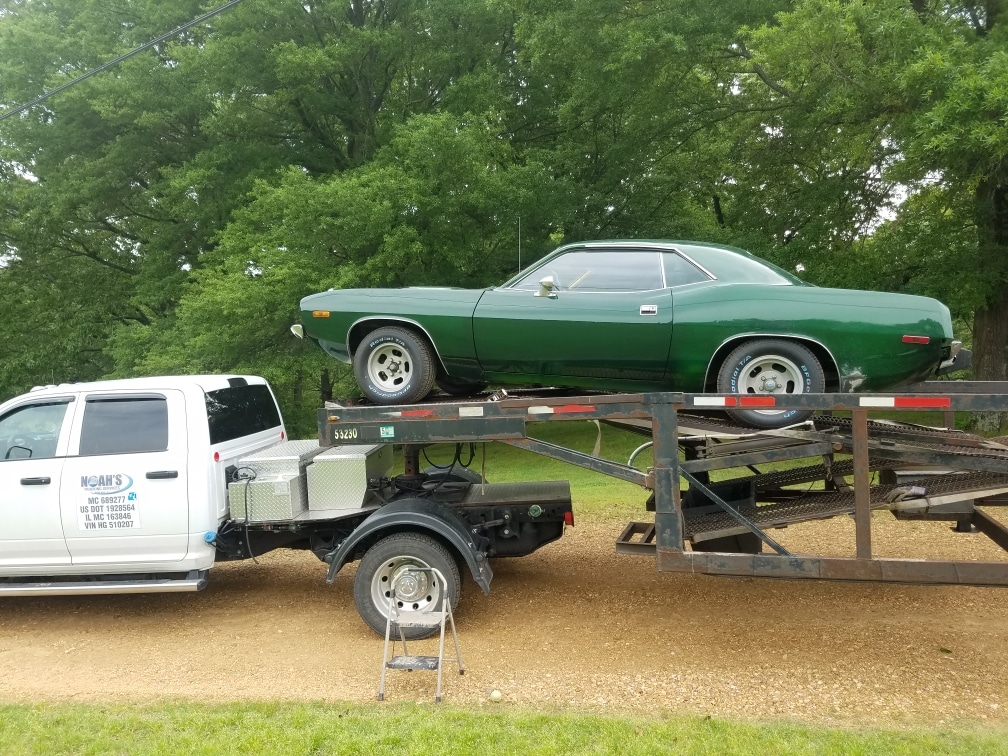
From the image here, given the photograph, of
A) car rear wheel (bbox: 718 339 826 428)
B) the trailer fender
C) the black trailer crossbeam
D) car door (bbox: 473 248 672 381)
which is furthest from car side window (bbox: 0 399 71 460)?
car rear wheel (bbox: 718 339 826 428)

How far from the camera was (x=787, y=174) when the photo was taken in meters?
14.5

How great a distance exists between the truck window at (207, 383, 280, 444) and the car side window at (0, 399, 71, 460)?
3.33 ft

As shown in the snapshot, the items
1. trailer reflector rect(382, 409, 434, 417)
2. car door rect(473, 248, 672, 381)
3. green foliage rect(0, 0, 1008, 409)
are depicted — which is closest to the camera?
trailer reflector rect(382, 409, 434, 417)

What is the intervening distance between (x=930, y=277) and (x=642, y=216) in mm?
5475

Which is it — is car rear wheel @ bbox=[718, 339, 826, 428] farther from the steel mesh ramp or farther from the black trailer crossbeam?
the black trailer crossbeam

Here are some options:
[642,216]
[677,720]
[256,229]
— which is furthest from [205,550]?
[642,216]

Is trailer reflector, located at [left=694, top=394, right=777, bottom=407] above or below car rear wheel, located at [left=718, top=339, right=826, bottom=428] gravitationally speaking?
below

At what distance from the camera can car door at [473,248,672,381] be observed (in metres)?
4.69

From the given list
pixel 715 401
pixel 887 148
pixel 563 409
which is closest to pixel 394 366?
pixel 563 409

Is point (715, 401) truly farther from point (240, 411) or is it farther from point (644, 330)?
point (240, 411)

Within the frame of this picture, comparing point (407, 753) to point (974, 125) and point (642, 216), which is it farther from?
point (642, 216)

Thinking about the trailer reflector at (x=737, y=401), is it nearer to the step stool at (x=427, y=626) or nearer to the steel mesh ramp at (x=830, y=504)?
the steel mesh ramp at (x=830, y=504)

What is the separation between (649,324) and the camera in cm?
464

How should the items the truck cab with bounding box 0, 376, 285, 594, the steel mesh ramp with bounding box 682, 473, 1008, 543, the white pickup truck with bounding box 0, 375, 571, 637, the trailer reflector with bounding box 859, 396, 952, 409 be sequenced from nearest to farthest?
the trailer reflector with bounding box 859, 396, 952, 409 < the steel mesh ramp with bounding box 682, 473, 1008, 543 < the white pickup truck with bounding box 0, 375, 571, 637 < the truck cab with bounding box 0, 376, 285, 594
